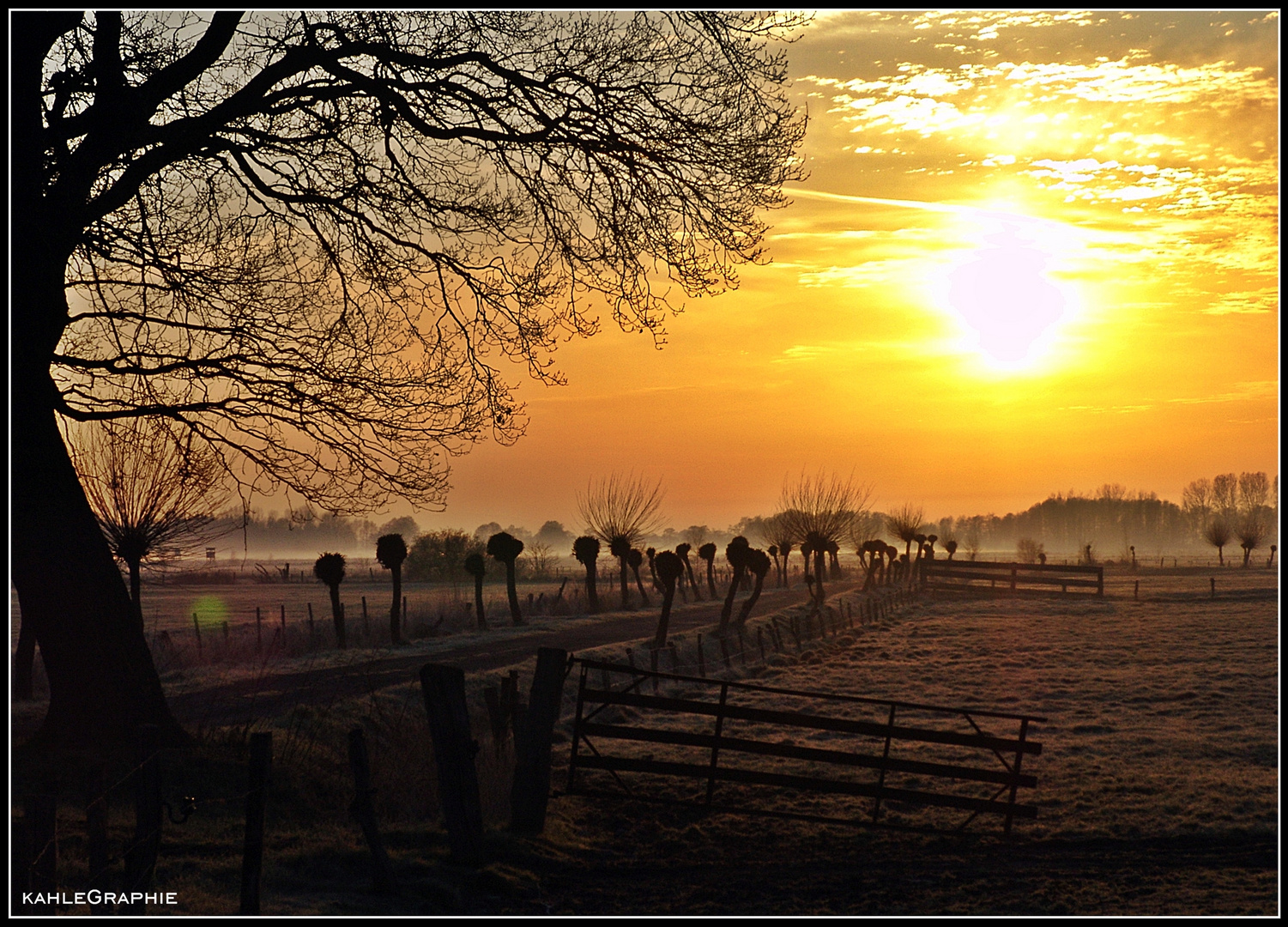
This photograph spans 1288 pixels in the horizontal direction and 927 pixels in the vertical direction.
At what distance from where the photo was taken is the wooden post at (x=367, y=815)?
7582mm

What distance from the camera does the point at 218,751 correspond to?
10.8 metres

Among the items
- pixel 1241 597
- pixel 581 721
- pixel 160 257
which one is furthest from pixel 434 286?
pixel 1241 597

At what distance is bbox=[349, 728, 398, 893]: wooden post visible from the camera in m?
7.58

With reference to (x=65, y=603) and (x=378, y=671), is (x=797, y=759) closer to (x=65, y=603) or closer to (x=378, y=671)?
(x=65, y=603)

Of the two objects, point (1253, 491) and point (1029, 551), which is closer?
point (1029, 551)

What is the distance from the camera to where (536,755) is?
9.77 meters

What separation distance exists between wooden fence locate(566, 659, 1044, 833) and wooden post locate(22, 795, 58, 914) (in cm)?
502

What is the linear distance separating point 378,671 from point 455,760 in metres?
14.0

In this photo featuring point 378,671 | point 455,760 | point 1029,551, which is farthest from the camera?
point 1029,551

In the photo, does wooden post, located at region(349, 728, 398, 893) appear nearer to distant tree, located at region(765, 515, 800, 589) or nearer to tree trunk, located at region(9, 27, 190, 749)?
tree trunk, located at region(9, 27, 190, 749)

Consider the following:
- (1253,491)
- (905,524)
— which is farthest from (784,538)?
(1253,491)

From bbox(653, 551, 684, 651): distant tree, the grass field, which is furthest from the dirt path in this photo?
bbox(653, 551, 684, 651): distant tree

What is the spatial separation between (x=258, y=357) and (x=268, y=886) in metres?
6.16

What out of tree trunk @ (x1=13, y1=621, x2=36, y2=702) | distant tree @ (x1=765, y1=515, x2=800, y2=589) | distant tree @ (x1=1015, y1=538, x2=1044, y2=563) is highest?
distant tree @ (x1=765, y1=515, x2=800, y2=589)
